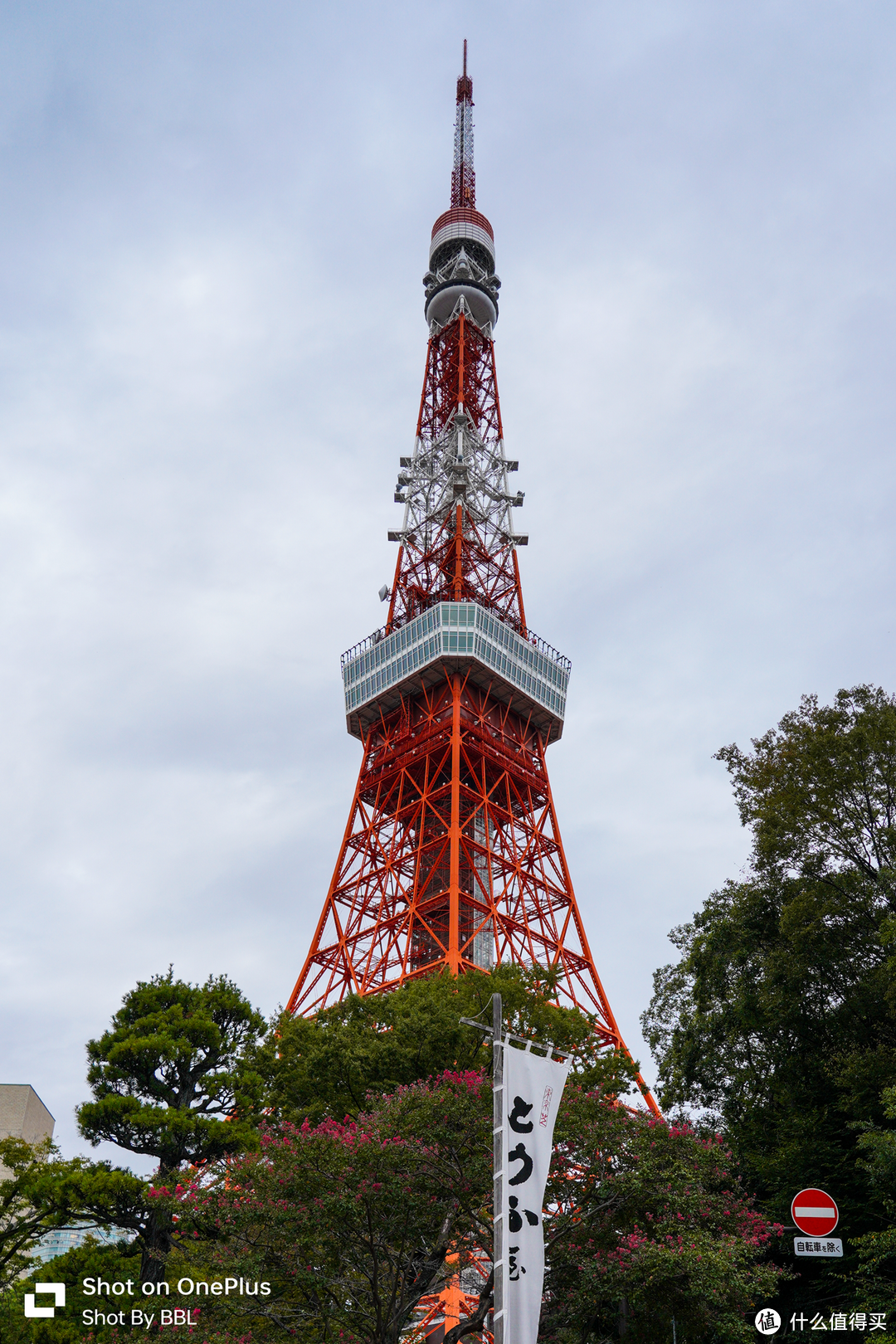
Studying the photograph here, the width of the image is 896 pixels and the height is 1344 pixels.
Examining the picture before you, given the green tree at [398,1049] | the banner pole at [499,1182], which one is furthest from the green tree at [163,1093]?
the banner pole at [499,1182]

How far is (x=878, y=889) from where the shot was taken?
19453mm

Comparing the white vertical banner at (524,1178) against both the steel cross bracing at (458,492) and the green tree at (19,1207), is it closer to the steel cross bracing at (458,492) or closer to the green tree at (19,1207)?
the green tree at (19,1207)

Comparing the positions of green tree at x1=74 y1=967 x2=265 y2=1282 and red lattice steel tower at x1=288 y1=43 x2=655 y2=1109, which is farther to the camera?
red lattice steel tower at x1=288 y1=43 x2=655 y2=1109

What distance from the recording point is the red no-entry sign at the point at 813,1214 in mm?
10078

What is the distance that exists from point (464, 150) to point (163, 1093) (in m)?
47.8

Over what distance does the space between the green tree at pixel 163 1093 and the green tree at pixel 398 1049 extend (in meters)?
0.58

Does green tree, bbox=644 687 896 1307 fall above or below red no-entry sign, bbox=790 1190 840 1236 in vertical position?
above

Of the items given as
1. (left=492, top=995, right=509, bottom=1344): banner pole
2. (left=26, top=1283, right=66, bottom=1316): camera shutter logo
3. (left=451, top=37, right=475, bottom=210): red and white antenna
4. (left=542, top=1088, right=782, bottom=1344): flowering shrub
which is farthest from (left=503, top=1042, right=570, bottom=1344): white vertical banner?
(left=451, top=37, right=475, bottom=210): red and white antenna

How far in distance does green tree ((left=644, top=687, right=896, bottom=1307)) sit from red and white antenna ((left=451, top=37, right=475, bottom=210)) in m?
38.0

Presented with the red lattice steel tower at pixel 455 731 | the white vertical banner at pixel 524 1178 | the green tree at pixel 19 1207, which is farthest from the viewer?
the red lattice steel tower at pixel 455 731

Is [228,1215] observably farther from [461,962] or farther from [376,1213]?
[461,962]

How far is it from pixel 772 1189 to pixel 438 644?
21.3m

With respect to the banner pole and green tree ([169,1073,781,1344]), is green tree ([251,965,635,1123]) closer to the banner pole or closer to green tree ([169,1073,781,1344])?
green tree ([169,1073,781,1344])

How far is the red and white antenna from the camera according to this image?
172ft
